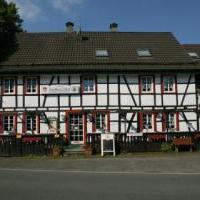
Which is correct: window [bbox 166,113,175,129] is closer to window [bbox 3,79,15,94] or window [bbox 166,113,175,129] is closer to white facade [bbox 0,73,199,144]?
white facade [bbox 0,73,199,144]

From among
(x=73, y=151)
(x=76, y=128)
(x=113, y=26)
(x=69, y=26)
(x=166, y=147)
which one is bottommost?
(x=73, y=151)

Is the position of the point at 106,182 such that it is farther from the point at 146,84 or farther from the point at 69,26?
the point at 69,26

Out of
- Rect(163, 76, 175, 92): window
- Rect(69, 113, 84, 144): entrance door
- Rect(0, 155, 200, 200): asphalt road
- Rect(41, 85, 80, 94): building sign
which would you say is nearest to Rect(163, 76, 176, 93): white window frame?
Rect(163, 76, 175, 92): window

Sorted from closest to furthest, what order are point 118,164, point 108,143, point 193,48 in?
point 118,164
point 108,143
point 193,48

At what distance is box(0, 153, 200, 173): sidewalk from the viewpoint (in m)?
15.1

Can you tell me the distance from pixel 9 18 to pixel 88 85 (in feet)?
35.2

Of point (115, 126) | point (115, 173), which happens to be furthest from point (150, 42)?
point (115, 173)

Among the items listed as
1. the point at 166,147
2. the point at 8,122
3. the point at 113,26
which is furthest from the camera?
the point at 113,26

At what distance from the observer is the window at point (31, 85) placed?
26.0m

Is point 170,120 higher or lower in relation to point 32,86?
lower

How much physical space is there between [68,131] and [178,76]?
8.38 metres

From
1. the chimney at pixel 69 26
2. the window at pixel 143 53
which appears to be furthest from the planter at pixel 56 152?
the chimney at pixel 69 26

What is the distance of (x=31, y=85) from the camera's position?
26.0 metres

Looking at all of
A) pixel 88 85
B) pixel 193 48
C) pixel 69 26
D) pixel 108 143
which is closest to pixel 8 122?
pixel 88 85
